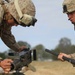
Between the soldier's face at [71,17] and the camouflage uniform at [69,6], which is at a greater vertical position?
the camouflage uniform at [69,6]

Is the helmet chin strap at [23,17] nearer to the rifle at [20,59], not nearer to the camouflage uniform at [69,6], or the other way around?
the camouflage uniform at [69,6]

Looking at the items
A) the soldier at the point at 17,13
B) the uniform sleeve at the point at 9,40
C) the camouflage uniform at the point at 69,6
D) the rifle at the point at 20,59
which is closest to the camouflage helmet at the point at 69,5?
the camouflage uniform at the point at 69,6

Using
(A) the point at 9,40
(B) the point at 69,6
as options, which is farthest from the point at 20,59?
(A) the point at 9,40

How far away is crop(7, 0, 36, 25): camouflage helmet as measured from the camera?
836 cm

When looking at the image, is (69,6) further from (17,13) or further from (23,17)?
(17,13)

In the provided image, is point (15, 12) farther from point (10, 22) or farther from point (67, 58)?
point (67, 58)

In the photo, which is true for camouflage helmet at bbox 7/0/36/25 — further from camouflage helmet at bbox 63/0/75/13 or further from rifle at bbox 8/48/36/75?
rifle at bbox 8/48/36/75

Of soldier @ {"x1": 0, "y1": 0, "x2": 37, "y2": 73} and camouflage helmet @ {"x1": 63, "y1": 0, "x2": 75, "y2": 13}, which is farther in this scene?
soldier @ {"x1": 0, "y1": 0, "x2": 37, "y2": 73}

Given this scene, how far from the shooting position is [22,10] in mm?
8453

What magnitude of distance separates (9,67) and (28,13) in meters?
1.36

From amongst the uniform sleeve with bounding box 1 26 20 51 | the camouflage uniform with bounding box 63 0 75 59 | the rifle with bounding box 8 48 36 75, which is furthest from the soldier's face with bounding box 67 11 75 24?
the uniform sleeve with bounding box 1 26 20 51

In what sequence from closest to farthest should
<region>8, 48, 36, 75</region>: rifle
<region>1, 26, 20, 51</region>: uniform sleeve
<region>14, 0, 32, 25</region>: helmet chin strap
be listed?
<region>8, 48, 36, 75</region>: rifle → <region>14, 0, 32, 25</region>: helmet chin strap → <region>1, 26, 20, 51</region>: uniform sleeve

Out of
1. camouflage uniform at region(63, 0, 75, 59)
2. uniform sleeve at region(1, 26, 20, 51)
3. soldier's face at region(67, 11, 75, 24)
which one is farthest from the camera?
uniform sleeve at region(1, 26, 20, 51)

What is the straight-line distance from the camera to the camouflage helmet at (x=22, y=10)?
836cm
